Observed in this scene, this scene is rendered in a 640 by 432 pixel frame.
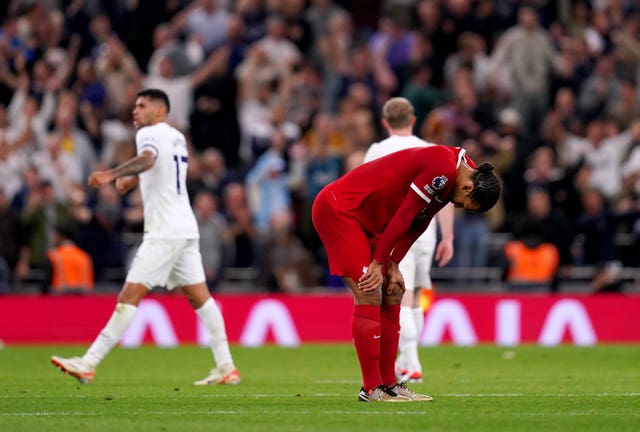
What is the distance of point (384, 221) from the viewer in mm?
11055

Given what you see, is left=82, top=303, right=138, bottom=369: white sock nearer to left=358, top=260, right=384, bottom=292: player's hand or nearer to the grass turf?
the grass turf

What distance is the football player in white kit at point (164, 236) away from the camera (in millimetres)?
13617

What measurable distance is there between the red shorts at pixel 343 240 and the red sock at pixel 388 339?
0.49m

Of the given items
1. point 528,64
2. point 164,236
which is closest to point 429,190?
point 164,236

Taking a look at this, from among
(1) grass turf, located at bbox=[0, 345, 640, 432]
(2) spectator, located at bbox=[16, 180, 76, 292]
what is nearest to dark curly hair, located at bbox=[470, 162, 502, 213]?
(1) grass turf, located at bbox=[0, 345, 640, 432]

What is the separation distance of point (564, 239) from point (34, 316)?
27.6 ft

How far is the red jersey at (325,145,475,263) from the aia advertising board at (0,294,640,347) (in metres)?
11.1

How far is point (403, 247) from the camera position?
10984 mm

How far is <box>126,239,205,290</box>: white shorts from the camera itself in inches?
540

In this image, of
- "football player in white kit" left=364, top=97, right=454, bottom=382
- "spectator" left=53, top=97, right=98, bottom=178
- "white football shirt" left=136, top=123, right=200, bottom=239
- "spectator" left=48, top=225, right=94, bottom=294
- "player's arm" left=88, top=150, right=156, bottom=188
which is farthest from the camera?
"spectator" left=53, top=97, right=98, bottom=178

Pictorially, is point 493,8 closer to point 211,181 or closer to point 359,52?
point 359,52

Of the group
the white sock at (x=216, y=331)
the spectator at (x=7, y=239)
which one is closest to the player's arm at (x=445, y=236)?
the white sock at (x=216, y=331)

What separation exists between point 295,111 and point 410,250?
11099 mm

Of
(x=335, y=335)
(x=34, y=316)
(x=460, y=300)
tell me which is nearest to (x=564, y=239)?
(x=460, y=300)
